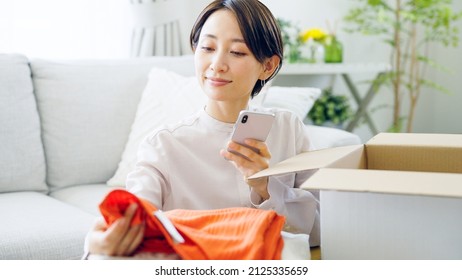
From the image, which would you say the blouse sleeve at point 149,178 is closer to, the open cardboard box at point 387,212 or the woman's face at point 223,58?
the woman's face at point 223,58

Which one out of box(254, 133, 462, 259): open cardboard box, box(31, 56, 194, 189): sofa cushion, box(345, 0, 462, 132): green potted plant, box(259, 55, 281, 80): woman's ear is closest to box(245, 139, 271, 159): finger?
box(254, 133, 462, 259): open cardboard box

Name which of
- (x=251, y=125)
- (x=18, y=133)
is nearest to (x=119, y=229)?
(x=251, y=125)

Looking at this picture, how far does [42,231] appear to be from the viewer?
4.80 ft

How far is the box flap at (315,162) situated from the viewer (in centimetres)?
85

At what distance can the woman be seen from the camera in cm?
109

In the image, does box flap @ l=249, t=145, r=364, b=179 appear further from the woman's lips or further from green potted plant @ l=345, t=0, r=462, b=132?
green potted plant @ l=345, t=0, r=462, b=132

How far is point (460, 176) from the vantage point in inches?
30.0

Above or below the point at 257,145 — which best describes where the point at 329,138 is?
below

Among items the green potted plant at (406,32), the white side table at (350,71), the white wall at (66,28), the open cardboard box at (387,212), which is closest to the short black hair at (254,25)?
the open cardboard box at (387,212)

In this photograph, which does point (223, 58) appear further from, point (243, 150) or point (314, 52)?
point (314, 52)

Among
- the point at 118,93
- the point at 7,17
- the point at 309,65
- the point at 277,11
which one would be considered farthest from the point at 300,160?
the point at 277,11

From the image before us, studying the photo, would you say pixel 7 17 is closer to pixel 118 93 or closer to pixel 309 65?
pixel 118 93

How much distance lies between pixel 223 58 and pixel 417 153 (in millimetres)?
381

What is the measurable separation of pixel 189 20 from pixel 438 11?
1396 millimetres
